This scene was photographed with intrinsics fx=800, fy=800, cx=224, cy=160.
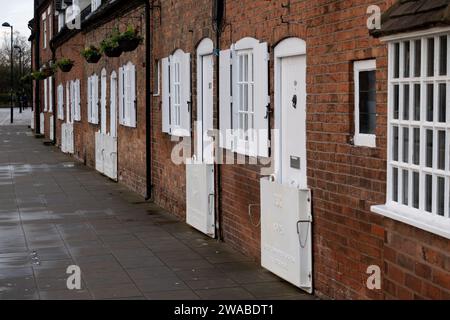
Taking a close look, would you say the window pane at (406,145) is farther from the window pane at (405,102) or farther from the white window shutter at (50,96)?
the white window shutter at (50,96)

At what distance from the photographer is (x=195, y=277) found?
8781 mm

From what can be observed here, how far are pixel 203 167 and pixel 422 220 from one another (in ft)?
20.2

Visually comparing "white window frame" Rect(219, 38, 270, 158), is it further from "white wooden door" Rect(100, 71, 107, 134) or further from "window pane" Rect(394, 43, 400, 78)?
"white wooden door" Rect(100, 71, 107, 134)

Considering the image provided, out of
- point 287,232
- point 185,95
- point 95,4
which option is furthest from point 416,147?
point 95,4

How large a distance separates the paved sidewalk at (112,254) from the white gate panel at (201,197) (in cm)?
22

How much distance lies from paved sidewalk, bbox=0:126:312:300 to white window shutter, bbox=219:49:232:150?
1447mm

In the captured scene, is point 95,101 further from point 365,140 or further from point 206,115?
point 365,140

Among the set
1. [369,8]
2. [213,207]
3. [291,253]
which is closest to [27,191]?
[213,207]

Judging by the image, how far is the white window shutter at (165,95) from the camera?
14133 millimetres

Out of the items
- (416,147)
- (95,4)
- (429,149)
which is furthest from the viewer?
(95,4)

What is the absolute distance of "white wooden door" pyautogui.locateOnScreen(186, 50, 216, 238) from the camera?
36.8 feet

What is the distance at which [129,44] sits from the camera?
1568 cm

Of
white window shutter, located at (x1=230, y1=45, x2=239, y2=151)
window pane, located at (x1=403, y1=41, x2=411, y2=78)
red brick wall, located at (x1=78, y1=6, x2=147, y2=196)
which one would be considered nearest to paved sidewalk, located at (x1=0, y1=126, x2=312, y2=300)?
red brick wall, located at (x1=78, y1=6, x2=147, y2=196)

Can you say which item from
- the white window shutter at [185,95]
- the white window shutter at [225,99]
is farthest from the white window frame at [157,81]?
the white window shutter at [225,99]
